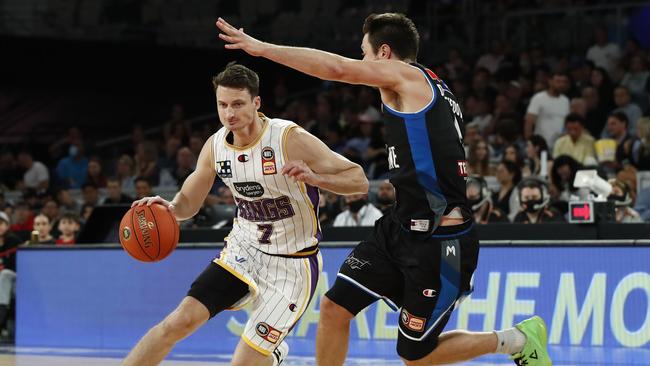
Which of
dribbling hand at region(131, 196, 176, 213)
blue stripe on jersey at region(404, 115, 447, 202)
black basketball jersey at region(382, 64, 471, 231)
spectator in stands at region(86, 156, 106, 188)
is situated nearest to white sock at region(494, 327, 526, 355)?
black basketball jersey at region(382, 64, 471, 231)

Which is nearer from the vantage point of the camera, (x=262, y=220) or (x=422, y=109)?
(x=422, y=109)

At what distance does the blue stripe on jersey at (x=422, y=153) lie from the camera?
592 centimetres

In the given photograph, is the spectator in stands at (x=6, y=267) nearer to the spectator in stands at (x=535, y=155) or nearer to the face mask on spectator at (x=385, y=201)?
the face mask on spectator at (x=385, y=201)

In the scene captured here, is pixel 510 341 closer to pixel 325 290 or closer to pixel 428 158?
pixel 428 158

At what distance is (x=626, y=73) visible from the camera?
15.4 m

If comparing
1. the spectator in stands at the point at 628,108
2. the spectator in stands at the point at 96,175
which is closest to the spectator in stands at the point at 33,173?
the spectator in stands at the point at 96,175

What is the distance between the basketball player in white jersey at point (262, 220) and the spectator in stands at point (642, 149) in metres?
6.63

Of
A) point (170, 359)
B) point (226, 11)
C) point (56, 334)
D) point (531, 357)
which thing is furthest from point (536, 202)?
point (226, 11)

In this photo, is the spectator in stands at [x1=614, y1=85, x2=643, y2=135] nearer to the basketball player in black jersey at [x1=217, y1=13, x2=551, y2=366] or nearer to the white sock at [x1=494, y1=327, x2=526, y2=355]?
the white sock at [x1=494, y1=327, x2=526, y2=355]

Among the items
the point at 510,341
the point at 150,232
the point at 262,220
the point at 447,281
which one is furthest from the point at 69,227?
the point at 447,281

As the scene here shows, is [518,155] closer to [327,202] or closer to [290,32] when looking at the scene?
[327,202]

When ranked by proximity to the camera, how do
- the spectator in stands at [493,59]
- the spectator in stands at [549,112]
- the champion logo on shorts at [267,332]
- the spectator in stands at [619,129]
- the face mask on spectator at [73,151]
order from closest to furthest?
the champion logo on shorts at [267,332] < the spectator in stands at [619,129] < the spectator in stands at [549,112] < the spectator in stands at [493,59] < the face mask on spectator at [73,151]

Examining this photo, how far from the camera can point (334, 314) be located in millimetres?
6297

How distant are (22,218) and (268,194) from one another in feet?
31.5
